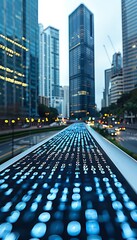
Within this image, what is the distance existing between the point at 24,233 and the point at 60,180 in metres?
4.35

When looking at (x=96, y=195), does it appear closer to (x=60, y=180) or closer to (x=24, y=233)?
(x=60, y=180)

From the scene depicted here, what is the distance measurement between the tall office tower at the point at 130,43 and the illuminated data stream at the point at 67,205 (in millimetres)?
150237

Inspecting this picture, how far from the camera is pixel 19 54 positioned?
107 meters

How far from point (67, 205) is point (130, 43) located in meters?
171

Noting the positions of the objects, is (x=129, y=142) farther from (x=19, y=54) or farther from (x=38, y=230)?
(x=19, y=54)

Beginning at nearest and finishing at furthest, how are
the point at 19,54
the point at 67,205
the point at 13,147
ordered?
the point at 67,205
the point at 13,147
the point at 19,54

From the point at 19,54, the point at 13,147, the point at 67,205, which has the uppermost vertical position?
the point at 19,54

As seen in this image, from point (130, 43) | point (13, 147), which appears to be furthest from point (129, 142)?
point (130, 43)

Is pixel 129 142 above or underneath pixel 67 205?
underneath

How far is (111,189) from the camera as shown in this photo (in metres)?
7.71

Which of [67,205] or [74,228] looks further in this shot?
[67,205]

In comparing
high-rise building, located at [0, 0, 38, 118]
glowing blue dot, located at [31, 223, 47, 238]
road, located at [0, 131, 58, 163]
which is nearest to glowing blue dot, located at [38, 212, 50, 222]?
glowing blue dot, located at [31, 223, 47, 238]

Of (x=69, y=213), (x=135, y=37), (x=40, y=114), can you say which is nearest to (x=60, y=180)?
(x=69, y=213)

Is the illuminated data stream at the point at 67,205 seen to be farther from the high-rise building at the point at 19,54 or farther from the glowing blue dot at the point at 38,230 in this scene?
the high-rise building at the point at 19,54
